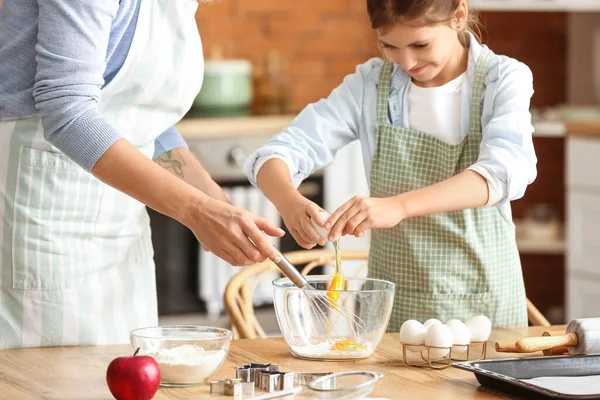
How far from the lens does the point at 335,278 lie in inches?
59.7

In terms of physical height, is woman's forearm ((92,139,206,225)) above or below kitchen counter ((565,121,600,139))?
below

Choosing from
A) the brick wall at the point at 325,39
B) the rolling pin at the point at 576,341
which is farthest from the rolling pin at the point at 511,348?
the brick wall at the point at 325,39

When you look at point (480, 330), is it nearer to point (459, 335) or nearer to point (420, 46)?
point (459, 335)

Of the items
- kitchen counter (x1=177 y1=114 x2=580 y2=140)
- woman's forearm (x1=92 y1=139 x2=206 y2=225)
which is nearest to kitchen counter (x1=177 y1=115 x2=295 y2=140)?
kitchen counter (x1=177 y1=114 x2=580 y2=140)

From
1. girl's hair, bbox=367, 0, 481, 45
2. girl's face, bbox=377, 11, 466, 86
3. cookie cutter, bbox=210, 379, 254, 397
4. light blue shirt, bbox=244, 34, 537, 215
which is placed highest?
girl's hair, bbox=367, 0, 481, 45

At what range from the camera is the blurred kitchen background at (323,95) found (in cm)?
357

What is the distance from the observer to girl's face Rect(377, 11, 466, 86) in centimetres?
171

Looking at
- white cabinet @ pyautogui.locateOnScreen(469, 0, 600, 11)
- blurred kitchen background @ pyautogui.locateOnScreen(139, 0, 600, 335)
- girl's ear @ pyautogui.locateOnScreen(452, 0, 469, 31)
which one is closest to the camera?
girl's ear @ pyautogui.locateOnScreen(452, 0, 469, 31)

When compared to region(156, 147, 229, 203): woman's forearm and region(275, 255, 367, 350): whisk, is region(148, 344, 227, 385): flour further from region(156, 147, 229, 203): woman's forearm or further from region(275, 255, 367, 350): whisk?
region(156, 147, 229, 203): woman's forearm

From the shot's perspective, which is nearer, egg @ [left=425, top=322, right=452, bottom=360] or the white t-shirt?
egg @ [left=425, top=322, right=452, bottom=360]

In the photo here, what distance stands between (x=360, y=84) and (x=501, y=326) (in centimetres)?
51

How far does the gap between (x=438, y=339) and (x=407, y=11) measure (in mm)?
590

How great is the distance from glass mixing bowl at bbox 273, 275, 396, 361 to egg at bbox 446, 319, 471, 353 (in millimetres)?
97

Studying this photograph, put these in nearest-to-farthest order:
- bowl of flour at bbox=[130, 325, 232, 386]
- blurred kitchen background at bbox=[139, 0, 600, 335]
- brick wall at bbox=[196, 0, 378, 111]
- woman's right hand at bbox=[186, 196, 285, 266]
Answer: bowl of flour at bbox=[130, 325, 232, 386], woman's right hand at bbox=[186, 196, 285, 266], blurred kitchen background at bbox=[139, 0, 600, 335], brick wall at bbox=[196, 0, 378, 111]
